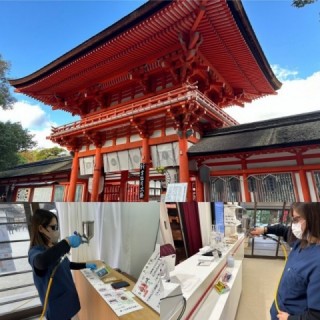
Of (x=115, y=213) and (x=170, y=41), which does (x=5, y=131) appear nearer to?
(x=115, y=213)

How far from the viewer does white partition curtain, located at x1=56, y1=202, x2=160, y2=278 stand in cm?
39

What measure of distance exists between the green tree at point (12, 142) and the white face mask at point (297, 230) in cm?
102

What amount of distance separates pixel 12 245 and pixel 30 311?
0.39 feet

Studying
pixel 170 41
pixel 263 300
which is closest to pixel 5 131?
pixel 263 300

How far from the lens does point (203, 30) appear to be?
2965mm

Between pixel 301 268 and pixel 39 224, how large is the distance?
2.79 ft

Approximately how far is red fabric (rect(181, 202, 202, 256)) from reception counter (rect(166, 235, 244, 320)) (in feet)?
0.13

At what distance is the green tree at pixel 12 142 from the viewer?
730mm

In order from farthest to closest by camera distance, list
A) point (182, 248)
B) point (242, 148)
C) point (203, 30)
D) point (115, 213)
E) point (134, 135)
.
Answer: point (203, 30)
point (134, 135)
point (242, 148)
point (182, 248)
point (115, 213)

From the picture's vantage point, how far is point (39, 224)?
352 mm

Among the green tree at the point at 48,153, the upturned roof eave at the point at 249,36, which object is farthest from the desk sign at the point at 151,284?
the upturned roof eave at the point at 249,36

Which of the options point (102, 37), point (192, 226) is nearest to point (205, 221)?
point (192, 226)

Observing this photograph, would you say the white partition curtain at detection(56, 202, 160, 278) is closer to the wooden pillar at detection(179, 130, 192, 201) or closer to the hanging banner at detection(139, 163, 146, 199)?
the hanging banner at detection(139, 163, 146, 199)


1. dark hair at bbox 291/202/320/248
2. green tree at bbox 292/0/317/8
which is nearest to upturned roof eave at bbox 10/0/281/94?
green tree at bbox 292/0/317/8
